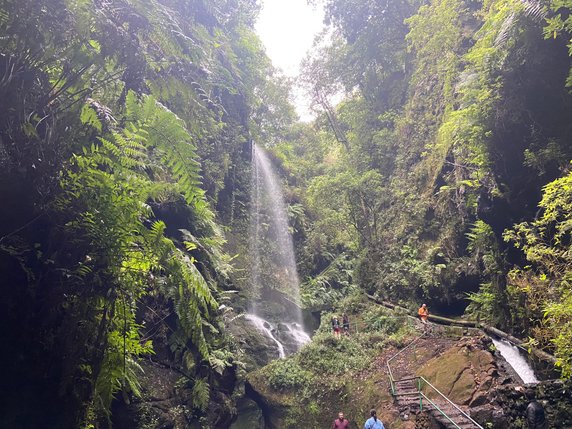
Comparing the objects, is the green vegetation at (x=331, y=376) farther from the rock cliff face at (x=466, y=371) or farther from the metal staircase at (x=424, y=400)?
the rock cliff face at (x=466, y=371)

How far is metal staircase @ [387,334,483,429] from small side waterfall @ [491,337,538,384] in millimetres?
1989

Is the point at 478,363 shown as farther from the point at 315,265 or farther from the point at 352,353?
the point at 315,265

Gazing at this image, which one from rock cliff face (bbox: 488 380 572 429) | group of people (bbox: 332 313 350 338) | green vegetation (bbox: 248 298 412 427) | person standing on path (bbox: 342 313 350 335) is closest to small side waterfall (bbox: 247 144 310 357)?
group of people (bbox: 332 313 350 338)

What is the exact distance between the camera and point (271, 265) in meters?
20.7

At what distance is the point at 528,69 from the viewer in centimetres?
909

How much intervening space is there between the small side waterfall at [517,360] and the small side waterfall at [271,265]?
821 centimetres

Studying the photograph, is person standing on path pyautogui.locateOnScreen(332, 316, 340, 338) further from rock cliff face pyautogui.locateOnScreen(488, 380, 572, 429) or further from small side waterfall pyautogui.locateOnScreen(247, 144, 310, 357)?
rock cliff face pyautogui.locateOnScreen(488, 380, 572, 429)

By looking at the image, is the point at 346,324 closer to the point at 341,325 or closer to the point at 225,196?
the point at 341,325

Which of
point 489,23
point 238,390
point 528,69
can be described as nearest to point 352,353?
point 238,390

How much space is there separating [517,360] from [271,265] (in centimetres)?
1327

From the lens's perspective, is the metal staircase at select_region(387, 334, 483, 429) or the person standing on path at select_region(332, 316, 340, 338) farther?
the person standing on path at select_region(332, 316, 340, 338)

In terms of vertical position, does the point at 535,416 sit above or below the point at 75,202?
below

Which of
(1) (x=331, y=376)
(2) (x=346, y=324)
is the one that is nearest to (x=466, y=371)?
(1) (x=331, y=376)

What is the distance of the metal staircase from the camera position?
752 cm
